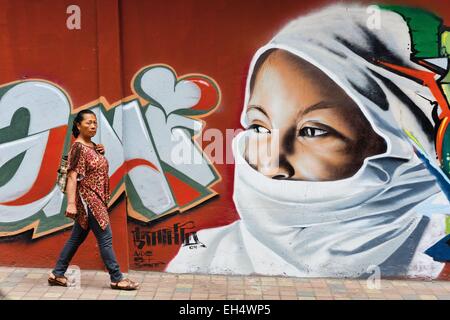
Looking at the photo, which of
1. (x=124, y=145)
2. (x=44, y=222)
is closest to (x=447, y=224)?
(x=124, y=145)

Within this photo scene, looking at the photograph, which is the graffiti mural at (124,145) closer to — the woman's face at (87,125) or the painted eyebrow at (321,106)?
the woman's face at (87,125)

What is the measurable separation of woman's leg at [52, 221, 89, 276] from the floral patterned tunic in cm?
7

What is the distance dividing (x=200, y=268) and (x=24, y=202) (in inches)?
75.6

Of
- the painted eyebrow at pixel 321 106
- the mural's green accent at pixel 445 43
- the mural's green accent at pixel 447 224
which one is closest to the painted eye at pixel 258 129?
the painted eyebrow at pixel 321 106

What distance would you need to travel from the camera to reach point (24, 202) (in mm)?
5883

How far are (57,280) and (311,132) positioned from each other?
9.20 ft

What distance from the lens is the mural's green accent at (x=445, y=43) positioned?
559cm

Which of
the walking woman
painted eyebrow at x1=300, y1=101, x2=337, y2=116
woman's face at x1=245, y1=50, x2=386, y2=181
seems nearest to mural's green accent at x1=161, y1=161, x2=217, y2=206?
woman's face at x1=245, y1=50, x2=386, y2=181

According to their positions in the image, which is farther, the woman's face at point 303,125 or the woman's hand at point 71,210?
the woman's face at point 303,125

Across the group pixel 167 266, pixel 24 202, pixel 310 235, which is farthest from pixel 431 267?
pixel 24 202

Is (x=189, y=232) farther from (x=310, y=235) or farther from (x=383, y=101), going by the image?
(x=383, y=101)

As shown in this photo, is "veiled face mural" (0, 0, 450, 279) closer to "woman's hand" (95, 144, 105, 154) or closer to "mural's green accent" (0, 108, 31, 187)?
"mural's green accent" (0, 108, 31, 187)

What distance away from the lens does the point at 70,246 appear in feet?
17.4

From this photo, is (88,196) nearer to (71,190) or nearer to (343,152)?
(71,190)
